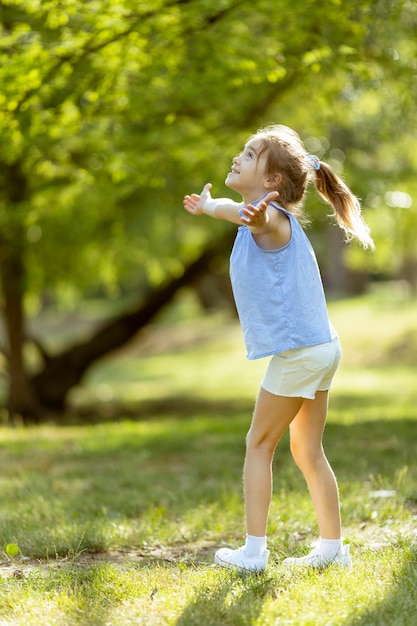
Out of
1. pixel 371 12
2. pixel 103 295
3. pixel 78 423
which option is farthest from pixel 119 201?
pixel 103 295

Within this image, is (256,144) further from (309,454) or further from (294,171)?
(309,454)

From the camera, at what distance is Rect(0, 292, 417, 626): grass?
3.14 meters

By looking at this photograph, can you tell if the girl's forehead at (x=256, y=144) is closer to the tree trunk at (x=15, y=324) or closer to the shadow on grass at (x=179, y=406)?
the tree trunk at (x=15, y=324)

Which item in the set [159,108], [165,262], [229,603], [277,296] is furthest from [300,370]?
[165,262]

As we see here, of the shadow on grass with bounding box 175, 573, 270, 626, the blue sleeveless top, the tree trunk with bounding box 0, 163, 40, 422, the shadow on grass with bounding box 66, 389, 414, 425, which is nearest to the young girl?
the blue sleeveless top

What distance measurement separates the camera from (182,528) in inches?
182

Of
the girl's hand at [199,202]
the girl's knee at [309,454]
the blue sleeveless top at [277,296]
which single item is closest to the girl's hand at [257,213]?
the blue sleeveless top at [277,296]

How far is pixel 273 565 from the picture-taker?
12.2 feet

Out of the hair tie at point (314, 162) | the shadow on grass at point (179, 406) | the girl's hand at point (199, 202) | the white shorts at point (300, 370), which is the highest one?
the hair tie at point (314, 162)

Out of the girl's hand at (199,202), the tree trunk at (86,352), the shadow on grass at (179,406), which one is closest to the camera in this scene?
the girl's hand at (199,202)

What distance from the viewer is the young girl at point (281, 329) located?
11.5ft

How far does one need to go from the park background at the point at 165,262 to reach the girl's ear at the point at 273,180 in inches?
61.9

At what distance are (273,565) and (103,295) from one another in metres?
42.2

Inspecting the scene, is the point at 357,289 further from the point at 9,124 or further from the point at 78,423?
the point at 9,124
